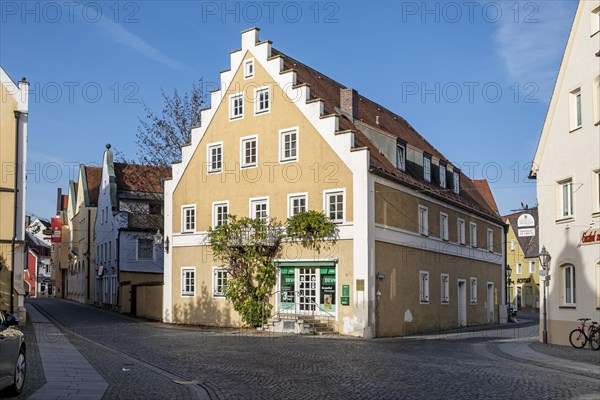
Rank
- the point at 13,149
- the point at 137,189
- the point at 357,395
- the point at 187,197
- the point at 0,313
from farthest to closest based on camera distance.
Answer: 1. the point at 137,189
2. the point at 187,197
3. the point at 13,149
4. the point at 357,395
5. the point at 0,313

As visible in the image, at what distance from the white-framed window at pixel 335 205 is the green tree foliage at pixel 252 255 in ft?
4.55

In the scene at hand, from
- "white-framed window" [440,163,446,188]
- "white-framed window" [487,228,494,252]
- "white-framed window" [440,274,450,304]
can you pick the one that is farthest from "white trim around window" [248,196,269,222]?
"white-framed window" [487,228,494,252]

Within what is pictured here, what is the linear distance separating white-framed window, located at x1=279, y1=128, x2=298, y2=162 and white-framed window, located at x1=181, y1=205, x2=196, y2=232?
6128 millimetres

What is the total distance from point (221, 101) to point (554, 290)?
56.4ft

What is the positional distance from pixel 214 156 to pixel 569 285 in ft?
56.1

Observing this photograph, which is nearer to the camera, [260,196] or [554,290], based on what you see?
[554,290]

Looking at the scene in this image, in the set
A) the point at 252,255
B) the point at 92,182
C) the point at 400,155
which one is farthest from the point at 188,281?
the point at 92,182

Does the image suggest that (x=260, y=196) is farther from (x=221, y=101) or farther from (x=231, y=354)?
(x=231, y=354)

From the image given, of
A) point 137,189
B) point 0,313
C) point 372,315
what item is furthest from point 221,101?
point 0,313

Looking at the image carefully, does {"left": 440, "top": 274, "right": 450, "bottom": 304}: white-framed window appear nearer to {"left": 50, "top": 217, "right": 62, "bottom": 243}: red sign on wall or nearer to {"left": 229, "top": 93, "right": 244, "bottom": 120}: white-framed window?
{"left": 229, "top": 93, "right": 244, "bottom": 120}: white-framed window

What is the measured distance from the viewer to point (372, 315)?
2900cm

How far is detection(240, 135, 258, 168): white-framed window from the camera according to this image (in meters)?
33.4

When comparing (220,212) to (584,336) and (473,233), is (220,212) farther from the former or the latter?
(584,336)

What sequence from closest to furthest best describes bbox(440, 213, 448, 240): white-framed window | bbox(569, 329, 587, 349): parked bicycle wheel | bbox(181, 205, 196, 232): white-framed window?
1. bbox(569, 329, 587, 349): parked bicycle wheel
2. bbox(181, 205, 196, 232): white-framed window
3. bbox(440, 213, 448, 240): white-framed window
